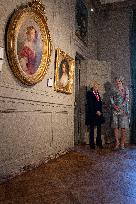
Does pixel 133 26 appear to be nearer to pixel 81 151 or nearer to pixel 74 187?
pixel 81 151

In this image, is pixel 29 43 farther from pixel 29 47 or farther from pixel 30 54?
pixel 30 54

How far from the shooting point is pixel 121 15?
9000 millimetres

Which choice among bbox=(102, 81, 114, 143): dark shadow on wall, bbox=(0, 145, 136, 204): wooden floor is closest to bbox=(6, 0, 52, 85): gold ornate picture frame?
bbox=(0, 145, 136, 204): wooden floor

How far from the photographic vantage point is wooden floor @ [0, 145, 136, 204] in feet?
9.55

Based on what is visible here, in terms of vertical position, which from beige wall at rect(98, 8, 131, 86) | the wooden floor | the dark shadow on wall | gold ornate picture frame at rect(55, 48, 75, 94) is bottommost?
the wooden floor

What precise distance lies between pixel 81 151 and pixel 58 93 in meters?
1.62

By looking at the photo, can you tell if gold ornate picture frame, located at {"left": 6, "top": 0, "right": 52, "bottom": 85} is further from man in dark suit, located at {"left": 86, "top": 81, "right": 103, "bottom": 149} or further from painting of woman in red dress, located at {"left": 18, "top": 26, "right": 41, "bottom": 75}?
man in dark suit, located at {"left": 86, "top": 81, "right": 103, "bottom": 149}

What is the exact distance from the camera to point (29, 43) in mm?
4258

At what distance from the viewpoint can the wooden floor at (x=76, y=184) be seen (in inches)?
115

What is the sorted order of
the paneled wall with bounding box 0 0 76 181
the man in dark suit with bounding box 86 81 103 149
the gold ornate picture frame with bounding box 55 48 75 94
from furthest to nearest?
the man in dark suit with bounding box 86 81 103 149 < the gold ornate picture frame with bounding box 55 48 75 94 < the paneled wall with bounding box 0 0 76 181

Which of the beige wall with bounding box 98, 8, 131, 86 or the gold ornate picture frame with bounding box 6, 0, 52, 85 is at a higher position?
the beige wall with bounding box 98, 8, 131, 86

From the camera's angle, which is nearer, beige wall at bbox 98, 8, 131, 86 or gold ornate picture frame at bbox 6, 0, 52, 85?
gold ornate picture frame at bbox 6, 0, 52, 85

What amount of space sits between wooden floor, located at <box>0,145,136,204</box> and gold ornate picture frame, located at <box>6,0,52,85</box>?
1.51m

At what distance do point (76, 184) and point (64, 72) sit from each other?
120 inches
